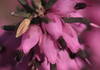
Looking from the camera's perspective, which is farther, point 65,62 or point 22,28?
point 65,62

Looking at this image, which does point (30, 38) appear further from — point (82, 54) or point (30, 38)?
point (82, 54)

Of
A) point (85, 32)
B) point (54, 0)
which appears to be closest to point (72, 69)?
point (85, 32)

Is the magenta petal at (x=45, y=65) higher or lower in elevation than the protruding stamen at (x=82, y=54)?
higher

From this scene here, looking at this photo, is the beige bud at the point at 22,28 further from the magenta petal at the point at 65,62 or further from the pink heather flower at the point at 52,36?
the magenta petal at the point at 65,62

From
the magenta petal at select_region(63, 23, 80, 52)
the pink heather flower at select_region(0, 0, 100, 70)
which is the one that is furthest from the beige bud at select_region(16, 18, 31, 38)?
the magenta petal at select_region(63, 23, 80, 52)

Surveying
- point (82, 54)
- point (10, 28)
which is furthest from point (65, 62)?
point (10, 28)

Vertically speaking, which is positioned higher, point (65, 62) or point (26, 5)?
point (26, 5)

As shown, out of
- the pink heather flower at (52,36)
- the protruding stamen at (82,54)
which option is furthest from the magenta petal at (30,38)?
the protruding stamen at (82,54)

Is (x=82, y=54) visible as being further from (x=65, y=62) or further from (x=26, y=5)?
(x=26, y=5)
